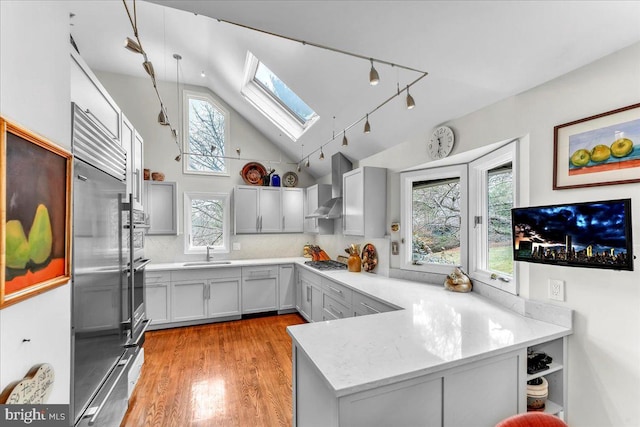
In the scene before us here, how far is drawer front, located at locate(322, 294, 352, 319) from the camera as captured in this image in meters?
3.01

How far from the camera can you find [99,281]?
1424mm

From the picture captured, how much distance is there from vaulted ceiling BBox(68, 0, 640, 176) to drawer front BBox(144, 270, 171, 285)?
116 inches

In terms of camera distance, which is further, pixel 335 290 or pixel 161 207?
pixel 161 207

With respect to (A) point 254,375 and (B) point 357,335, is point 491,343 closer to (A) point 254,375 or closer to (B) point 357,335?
(B) point 357,335

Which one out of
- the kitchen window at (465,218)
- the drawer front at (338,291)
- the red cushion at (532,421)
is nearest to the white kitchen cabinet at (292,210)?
the drawer front at (338,291)

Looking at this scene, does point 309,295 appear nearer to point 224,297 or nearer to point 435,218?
point 224,297

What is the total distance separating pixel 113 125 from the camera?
6.45 feet

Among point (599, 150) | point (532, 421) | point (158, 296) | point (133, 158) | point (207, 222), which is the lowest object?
point (158, 296)

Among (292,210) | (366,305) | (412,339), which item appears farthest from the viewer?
(292,210)

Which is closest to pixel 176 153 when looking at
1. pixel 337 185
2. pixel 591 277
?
pixel 337 185

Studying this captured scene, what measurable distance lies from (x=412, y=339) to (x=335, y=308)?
1.78m

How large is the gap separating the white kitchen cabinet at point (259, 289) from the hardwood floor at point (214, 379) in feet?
1.44

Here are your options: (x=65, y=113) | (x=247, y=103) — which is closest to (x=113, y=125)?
(x=65, y=113)

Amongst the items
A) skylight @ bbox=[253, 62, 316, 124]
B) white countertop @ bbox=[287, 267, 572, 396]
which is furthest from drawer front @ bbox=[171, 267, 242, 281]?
white countertop @ bbox=[287, 267, 572, 396]
